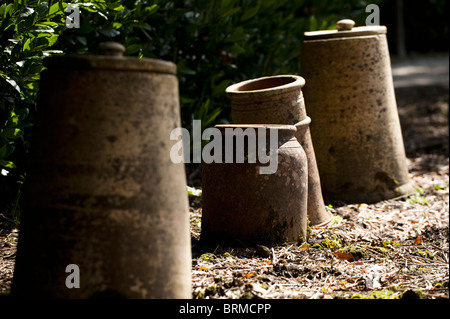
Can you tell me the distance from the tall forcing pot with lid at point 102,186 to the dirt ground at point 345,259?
57 cm

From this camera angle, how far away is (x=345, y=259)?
3.24 m

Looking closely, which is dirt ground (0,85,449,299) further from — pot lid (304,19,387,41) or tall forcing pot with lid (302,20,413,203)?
pot lid (304,19,387,41)

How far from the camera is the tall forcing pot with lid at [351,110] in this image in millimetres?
4629

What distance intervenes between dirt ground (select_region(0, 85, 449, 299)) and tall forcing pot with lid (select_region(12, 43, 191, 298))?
572mm

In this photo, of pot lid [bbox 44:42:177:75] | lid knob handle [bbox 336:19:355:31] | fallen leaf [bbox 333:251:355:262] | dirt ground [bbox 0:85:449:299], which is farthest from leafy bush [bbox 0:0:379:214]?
fallen leaf [bbox 333:251:355:262]

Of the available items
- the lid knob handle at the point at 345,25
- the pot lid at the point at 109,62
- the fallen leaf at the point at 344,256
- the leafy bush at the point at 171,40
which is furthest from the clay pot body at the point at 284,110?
the pot lid at the point at 109,62

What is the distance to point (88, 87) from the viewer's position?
6.83 ft

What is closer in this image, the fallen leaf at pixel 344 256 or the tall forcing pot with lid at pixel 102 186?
the tall forcing pot with lid at pixel 102 186

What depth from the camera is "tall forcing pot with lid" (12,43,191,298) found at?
81.2 inches

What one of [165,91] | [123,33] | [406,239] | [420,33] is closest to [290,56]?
[123,33]

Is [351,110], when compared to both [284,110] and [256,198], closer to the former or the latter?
[284,110]

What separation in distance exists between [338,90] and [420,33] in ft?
57.0

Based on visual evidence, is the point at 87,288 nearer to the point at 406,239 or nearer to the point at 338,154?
the point at 406,239

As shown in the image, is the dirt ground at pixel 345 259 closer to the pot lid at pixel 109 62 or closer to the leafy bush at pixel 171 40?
the leafy bush at pixel 171 40
